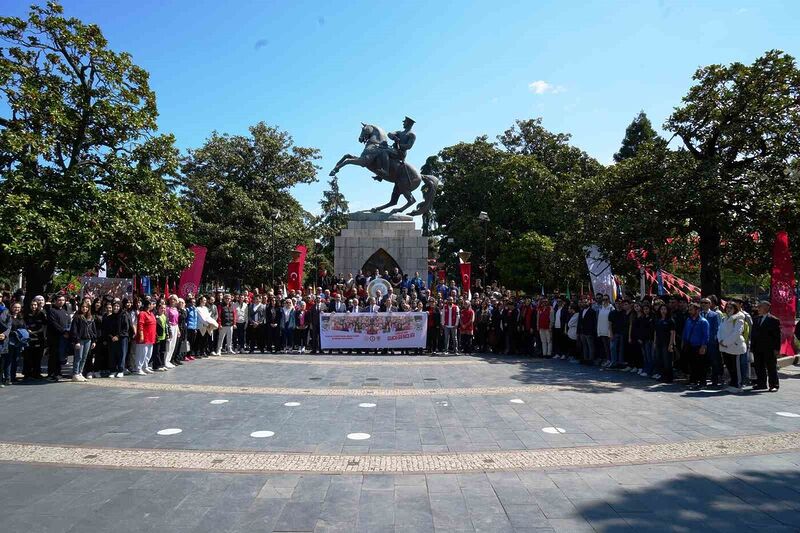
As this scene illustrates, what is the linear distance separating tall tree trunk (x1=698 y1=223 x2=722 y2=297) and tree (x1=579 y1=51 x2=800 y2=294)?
26mm

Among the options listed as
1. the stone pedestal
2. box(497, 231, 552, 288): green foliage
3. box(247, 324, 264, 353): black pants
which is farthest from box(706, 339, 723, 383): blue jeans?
box(497, 231, 552, 288): green foliage

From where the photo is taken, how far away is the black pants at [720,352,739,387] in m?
10.2

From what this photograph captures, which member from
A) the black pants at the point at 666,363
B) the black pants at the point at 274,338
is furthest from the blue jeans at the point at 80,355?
the black pants at the point at 666,363

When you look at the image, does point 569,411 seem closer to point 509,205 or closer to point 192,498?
point 192,498

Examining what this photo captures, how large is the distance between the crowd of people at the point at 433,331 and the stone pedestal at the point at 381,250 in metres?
5.17

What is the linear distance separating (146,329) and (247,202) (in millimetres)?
21206

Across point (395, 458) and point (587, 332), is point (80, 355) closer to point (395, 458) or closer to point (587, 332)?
point (395, 458)

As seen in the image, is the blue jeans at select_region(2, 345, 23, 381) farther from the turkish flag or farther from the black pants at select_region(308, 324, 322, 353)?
the turkish flag

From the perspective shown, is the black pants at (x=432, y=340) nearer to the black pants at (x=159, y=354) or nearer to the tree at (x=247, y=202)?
the black pants at (x=159, y=354)

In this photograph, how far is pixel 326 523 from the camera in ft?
13.5

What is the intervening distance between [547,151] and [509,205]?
8.96 metres

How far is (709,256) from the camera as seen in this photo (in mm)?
14906

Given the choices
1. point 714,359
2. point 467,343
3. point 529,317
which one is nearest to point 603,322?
point 529,317

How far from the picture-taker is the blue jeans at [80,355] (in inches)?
423
